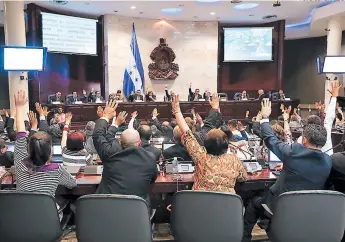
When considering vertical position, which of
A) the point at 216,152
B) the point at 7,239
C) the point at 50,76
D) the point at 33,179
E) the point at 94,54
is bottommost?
the point at 7,239

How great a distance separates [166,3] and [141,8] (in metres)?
1.00

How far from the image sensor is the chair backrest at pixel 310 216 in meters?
2.29

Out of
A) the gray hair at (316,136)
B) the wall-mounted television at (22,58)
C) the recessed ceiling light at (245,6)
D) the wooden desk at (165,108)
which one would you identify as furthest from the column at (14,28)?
the gray hair at (316,136)

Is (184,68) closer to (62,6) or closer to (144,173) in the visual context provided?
(62,6)

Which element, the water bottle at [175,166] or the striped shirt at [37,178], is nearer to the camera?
the striped shirt at [37,178]

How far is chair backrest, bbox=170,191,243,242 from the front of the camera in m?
2.29

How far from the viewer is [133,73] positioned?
501 inches

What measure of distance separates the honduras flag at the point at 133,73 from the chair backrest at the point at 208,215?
10397 millimetres

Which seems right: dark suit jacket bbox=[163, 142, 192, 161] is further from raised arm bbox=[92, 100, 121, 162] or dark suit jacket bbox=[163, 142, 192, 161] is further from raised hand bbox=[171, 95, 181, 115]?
raised arm bbox=[92, 100, 121, 162]

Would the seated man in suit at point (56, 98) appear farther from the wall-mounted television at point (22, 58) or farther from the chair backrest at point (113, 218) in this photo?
the chair backrest at point (113, 218)

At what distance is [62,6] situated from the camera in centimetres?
1099

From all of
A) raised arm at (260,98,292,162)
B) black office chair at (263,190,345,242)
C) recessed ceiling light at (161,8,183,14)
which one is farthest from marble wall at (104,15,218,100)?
black office chair at (263,190,345,242)

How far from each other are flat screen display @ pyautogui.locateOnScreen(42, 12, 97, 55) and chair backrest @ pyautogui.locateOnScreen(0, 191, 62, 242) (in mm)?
9388

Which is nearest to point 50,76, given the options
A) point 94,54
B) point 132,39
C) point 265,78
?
point 94,54
